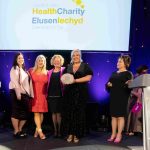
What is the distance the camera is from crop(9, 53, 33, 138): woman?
5461 mm

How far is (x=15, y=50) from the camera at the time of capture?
671 centimetres

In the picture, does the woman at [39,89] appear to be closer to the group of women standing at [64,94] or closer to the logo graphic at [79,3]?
the group of women standing at [64,94]

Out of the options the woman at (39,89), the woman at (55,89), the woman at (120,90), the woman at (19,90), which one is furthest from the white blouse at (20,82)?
the woman at (120,90)

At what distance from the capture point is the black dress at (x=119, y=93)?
5152 millimetres

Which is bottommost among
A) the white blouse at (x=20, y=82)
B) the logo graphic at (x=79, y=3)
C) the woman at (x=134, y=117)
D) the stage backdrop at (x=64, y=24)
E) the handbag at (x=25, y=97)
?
the woman at (x=134, y=117)

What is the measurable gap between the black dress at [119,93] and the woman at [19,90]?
1258 mm

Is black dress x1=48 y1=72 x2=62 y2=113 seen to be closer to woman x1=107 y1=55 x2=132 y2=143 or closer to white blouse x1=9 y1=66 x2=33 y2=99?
white blouse x1=9 y1=66 x2=33 y2=99

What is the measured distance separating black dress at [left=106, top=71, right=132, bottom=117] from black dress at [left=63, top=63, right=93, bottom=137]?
0.39 m

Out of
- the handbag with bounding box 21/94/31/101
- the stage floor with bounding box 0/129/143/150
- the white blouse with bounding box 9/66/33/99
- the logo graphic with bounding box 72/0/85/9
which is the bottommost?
the stage floor with bounding box 0/129/143/150

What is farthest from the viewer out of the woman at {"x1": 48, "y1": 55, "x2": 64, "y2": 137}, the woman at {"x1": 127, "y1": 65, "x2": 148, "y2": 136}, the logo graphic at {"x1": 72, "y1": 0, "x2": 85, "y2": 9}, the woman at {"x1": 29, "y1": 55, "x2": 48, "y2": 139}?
the logo graphic at {"x1": 72, "y1": 0, "x2": 85, "y2": 9}

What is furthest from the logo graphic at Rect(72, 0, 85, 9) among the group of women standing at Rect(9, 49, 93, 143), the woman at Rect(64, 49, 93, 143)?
the woman at Rect(64, 49, 93, 143)

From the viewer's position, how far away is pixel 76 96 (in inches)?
204

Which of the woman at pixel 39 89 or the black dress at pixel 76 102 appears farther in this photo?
the woman at pixel 39 89

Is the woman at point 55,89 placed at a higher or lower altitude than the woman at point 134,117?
higher
